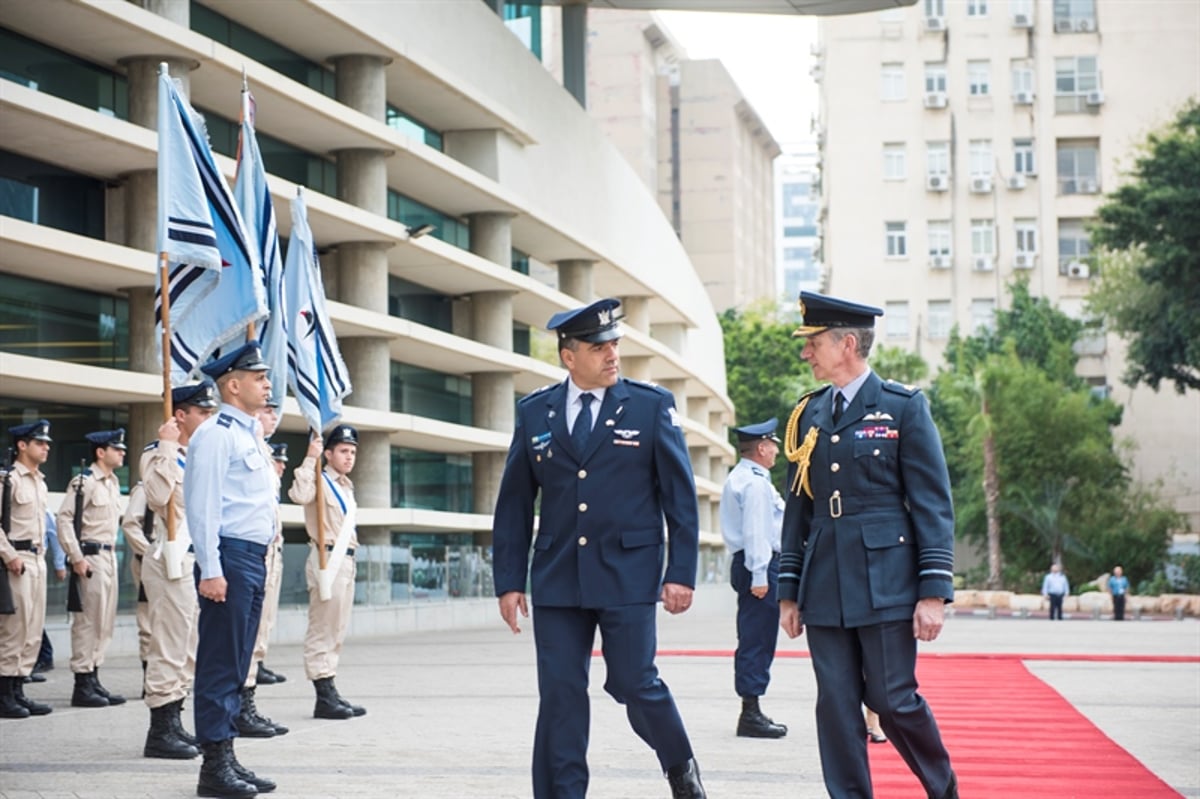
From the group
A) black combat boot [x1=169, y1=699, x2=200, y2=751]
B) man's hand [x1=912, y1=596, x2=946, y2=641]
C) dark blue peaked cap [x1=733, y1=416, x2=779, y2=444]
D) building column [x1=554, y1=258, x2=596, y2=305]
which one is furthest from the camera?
building column [x1=554, y1=258, x2=596, y2=305]

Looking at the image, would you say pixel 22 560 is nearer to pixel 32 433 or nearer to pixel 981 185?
pixel 32 433

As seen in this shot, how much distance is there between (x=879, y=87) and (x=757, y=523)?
67076mm

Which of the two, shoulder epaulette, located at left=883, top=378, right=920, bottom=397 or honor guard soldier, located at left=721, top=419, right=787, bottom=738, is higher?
shoulder epaulette, located at left=883, top=378, right=920, bottom=397

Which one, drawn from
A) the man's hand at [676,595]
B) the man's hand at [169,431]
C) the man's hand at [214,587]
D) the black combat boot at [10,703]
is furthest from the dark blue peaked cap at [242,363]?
the black combat boot at [10,703]

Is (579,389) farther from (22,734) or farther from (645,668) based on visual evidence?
(22,734)

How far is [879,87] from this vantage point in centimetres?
7650

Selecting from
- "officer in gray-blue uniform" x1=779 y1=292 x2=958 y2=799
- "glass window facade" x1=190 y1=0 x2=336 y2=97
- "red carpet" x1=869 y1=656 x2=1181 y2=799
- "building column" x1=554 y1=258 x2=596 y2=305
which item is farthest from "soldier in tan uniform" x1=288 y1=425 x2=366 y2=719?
"building column" x1=554 y1=258 x2=596 y2=305

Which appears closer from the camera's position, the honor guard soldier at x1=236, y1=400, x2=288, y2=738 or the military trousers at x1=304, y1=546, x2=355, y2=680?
the honor guard soldier at x1=236, y1=400, x2=288, y2=738

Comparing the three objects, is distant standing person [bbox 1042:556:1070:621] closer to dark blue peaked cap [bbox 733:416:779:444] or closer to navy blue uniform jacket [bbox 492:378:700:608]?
dark blue peaked cap [bbox 733:416:779:444]

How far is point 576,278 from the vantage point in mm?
45906

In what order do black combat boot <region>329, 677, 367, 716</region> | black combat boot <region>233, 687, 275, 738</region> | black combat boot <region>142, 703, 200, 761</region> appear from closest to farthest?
black combat boot <region>142, 703, 200, 761</region> → black combat boot <region>233, 687, 275, 738</region> → black combat boot <region>329, 677, 367, 716</region>

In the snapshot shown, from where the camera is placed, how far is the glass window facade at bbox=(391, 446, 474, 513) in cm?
3916

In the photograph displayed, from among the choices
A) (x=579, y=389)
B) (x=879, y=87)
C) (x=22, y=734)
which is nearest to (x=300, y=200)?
(x=22, y=734)

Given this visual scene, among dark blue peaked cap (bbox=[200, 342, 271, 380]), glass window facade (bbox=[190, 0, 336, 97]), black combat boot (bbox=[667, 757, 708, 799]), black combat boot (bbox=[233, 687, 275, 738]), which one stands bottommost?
black combat boot (bbox=[233, 687, 275, 738])
